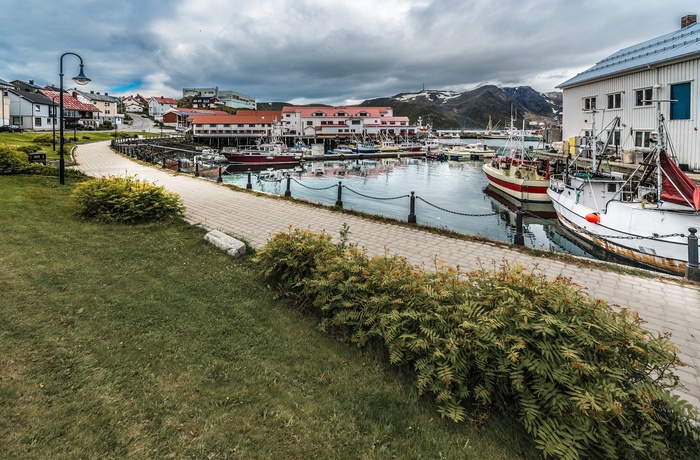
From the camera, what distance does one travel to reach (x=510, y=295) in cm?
395


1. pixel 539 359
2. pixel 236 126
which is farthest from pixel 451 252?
pixel 236 126

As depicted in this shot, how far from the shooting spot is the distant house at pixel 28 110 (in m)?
60.7

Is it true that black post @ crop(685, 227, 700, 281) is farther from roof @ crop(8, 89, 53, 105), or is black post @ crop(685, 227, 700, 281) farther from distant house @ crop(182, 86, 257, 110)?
distant house @ crop(182, 86, 257, 110)

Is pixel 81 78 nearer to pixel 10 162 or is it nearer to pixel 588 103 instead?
pixel 10 162

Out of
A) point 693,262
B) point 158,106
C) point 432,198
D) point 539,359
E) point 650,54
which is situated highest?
point 158,106

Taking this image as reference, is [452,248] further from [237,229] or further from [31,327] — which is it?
[31,327]

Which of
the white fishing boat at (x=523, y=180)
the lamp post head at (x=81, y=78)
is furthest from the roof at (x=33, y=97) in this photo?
the white fishing boat at (x=523, y=180)

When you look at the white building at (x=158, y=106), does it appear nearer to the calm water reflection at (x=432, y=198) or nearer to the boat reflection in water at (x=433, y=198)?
the boat reflection in water at (x=433, y=198)

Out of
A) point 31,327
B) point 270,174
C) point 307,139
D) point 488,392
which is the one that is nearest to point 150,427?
point 31,327

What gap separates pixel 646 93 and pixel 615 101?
324cm

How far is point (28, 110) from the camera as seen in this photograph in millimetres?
62750

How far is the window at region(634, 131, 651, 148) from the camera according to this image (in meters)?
24.7

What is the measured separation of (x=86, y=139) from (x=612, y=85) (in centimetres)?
6175

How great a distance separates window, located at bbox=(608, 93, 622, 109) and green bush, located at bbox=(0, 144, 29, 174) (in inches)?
1417
